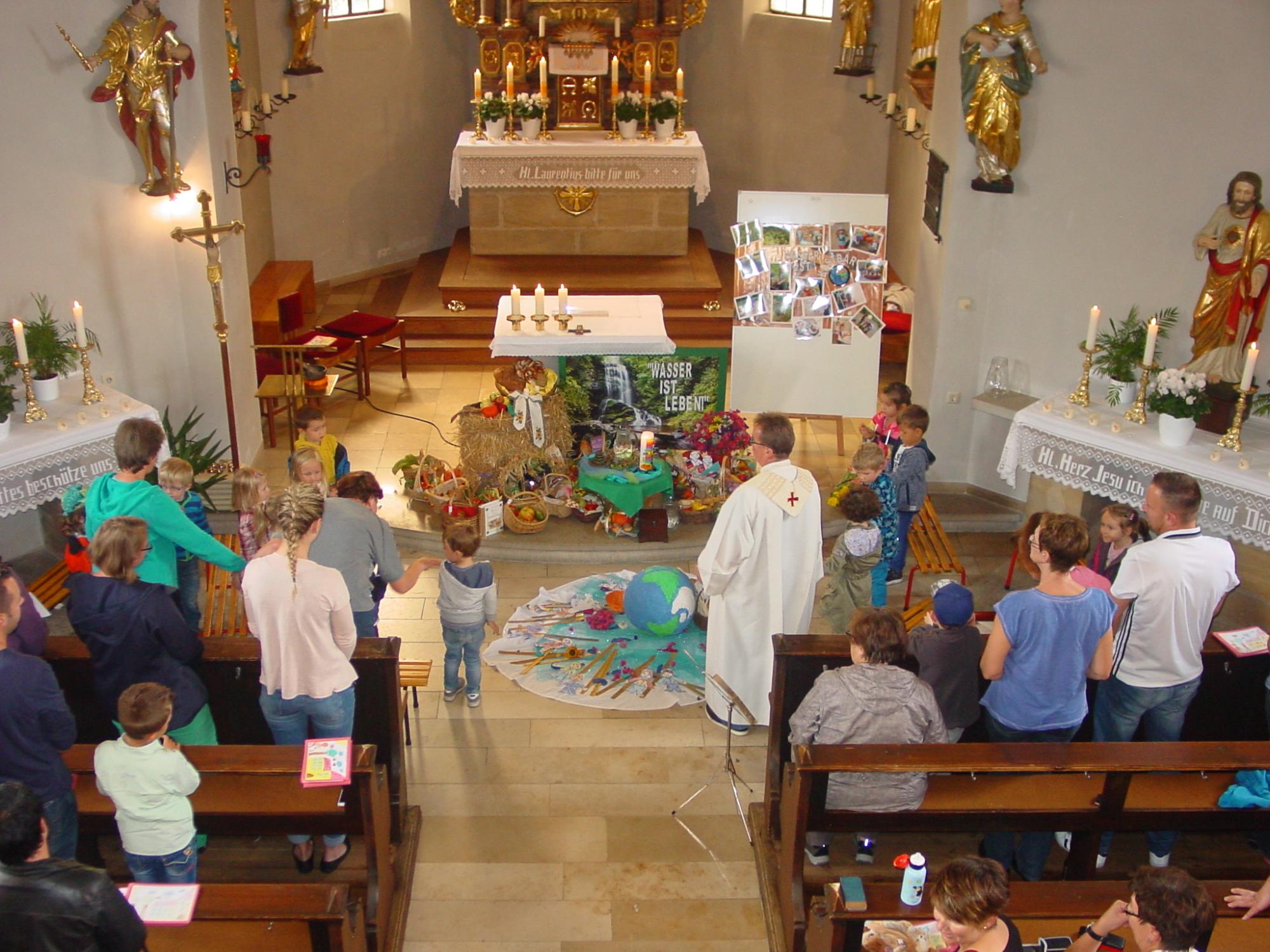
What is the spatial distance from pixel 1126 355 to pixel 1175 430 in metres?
0.74

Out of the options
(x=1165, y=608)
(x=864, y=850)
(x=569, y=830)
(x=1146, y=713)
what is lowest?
(x=569, y=830)

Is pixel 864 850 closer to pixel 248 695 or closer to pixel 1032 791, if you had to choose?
pixel 1032 791

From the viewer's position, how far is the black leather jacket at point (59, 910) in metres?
3.33

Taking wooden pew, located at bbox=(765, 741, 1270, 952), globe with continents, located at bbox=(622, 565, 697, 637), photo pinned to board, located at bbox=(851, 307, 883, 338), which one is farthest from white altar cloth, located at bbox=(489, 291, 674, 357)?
wooden pew, located at bbox=(765, 741, 1270, 952)

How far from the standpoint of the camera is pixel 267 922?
4.17 meters

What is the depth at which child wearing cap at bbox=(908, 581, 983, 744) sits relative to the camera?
16.7 feet

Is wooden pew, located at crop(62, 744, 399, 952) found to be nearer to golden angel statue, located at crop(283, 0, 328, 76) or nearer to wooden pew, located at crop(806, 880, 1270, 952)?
wooden pew, located at crop(806, 880, 1270, 952)

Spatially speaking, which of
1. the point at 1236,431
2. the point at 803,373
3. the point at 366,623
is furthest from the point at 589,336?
the point at 1236,431

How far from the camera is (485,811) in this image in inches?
238

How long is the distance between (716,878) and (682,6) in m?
10.4

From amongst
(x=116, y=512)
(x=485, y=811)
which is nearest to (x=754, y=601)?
(x=485, y=811)

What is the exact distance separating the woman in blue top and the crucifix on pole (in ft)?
18.2

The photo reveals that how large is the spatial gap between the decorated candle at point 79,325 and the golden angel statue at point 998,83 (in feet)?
18.7

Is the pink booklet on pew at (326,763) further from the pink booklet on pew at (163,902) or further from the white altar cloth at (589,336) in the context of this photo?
the white altar cloth at (589,336)
